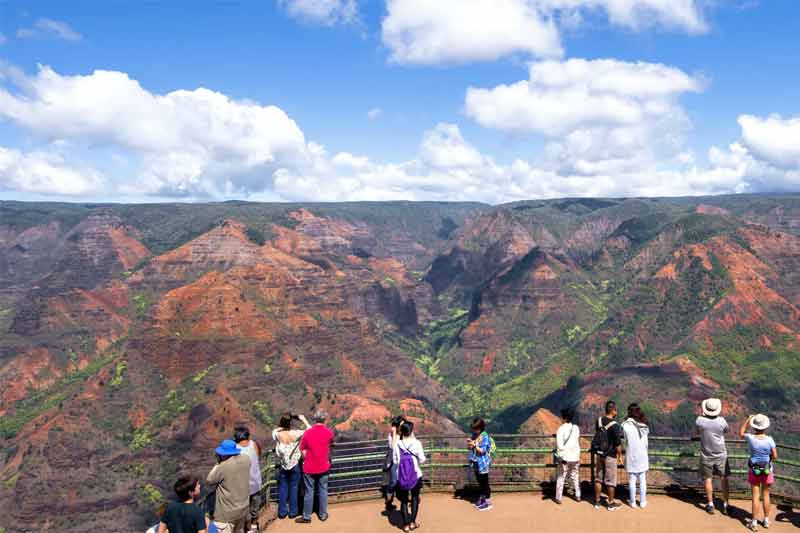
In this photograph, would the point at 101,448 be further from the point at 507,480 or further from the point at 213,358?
the point at 507,480

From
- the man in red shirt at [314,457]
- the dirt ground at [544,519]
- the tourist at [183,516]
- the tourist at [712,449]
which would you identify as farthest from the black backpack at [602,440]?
the tourist at [183,516]

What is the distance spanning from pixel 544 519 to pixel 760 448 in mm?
6010

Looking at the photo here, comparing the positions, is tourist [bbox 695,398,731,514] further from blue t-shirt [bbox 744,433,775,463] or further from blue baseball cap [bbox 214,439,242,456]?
blue baseball cap [bbox 214,439,242,456]

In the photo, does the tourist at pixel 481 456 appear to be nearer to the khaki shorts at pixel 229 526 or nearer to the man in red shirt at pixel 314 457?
the man in red shirt at pixel 314 457

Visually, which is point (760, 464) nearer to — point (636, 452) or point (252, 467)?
point (636, 452)

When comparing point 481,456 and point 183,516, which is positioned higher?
point 183,516

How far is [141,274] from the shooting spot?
617 ft

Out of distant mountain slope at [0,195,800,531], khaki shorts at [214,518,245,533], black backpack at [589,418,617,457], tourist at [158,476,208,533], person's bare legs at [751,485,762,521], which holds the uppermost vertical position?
tourist at [158,476,208,533]

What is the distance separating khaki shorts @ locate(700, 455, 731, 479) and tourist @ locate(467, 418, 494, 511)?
603 cm

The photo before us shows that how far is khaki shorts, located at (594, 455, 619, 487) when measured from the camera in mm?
15719

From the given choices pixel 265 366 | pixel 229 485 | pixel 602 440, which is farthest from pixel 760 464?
pixel 265 366

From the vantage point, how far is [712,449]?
15422 mm

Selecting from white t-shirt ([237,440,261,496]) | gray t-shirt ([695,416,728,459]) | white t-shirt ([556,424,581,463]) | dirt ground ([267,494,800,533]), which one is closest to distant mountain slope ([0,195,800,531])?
dirt ground ([267,494,800,533])

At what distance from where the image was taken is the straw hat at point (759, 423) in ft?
47.1
